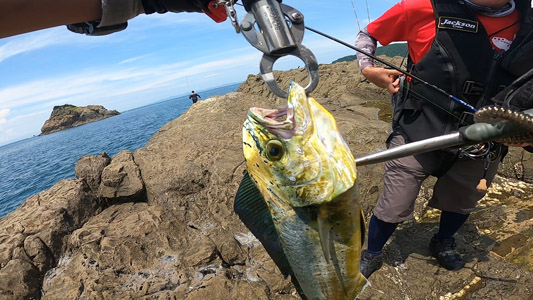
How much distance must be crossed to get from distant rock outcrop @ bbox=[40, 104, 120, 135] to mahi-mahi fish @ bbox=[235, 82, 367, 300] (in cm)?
12477

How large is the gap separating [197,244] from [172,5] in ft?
10.7

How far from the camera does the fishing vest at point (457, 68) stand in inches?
101

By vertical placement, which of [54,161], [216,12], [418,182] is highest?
[216,12]

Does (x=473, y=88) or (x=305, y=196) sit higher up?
(x=305, y=196)

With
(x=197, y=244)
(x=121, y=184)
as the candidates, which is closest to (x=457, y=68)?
(x=197, y=244)

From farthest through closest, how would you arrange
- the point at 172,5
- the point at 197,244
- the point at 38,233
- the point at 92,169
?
the point at 92,169, the point at 38,233, the point at 197,244, the point at 172,5

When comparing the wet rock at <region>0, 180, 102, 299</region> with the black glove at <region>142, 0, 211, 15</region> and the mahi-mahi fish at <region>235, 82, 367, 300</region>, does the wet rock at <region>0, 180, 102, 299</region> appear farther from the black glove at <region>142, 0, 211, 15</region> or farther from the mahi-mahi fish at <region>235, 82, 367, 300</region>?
the black glove at <region>142, 0, 211, 15</region>

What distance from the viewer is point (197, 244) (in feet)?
13.1

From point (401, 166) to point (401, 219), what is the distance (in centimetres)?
54

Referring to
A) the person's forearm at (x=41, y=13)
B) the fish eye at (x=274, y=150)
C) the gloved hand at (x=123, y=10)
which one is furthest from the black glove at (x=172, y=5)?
the fish eye at (x=274, y=150)

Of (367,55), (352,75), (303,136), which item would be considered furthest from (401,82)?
(352,75)

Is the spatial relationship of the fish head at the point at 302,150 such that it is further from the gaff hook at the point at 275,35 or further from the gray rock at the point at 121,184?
the gray rock at the point at 121,184

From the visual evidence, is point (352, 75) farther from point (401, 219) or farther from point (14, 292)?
point (14, 292)

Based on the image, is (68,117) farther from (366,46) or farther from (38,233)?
(366,46)
